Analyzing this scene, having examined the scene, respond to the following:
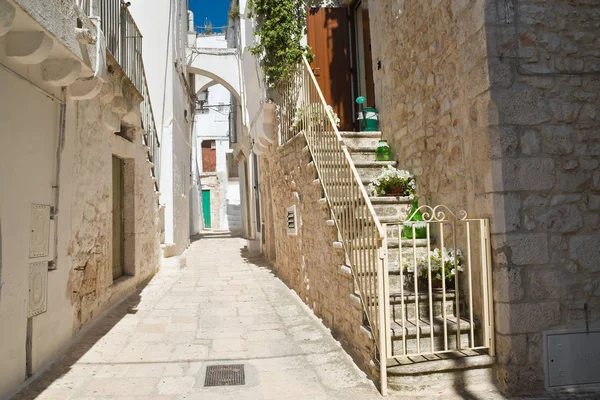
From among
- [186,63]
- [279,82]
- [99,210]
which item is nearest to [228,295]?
[99,210]

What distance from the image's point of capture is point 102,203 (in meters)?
5.52

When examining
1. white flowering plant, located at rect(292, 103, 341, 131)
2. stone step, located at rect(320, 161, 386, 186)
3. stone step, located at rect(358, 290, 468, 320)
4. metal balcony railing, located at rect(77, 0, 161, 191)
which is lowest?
stone step, located at rect(358, 290, 468, 320)

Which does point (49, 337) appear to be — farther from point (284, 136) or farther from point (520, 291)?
point (284, 136)

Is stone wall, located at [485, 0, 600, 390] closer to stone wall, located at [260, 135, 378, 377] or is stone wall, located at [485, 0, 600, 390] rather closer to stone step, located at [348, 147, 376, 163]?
stone wall, located at [260, 135, 378, 377]

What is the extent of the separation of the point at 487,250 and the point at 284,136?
4.50 m

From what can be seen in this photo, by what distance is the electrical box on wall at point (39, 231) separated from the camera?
142 inches

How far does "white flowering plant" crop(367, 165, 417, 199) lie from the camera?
16.6 ft

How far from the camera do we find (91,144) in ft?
16.7

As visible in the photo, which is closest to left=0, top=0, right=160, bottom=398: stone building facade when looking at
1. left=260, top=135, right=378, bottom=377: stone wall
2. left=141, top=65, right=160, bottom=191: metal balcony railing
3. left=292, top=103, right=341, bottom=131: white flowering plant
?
left=141, top=65, right=160, bottom=191: metal balcony railing

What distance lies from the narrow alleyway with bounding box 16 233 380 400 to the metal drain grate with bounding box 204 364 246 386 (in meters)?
0.06

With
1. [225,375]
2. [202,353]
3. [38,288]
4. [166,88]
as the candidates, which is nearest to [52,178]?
[38,288]

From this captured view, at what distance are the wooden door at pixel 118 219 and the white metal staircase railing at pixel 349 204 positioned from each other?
253 cm

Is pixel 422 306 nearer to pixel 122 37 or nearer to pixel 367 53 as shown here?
pixel 122 37

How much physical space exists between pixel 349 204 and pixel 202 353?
192 centimetres
